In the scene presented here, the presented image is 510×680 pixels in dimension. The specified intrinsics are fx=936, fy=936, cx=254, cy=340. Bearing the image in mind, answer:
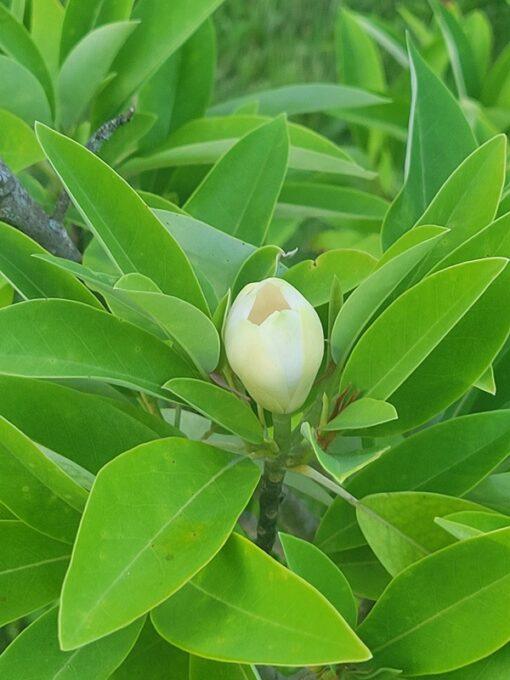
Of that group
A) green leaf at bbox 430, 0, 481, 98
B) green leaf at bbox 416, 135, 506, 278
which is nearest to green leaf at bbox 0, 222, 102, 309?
green leaf at bbox 416, 135, 506, 278

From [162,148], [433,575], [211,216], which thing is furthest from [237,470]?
[162,148]

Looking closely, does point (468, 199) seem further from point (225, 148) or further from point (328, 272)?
point (225, 148)

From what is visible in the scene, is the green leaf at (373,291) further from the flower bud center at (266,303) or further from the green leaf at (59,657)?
the green leaf at (59,657)

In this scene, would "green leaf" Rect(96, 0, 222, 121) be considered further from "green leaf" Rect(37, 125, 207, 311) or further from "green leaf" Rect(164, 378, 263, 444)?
"green leaf" Rect(164, 378, 263, 444)

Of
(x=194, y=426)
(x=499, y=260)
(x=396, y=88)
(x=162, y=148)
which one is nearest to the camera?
(x=499, y=260)

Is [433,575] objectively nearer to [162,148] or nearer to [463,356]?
[463,356]

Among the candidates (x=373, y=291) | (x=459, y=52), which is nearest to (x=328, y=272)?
(x=373, y=291)
